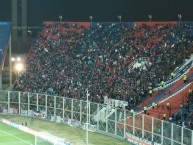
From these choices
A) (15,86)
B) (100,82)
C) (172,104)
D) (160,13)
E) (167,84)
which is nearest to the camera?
(172,104)

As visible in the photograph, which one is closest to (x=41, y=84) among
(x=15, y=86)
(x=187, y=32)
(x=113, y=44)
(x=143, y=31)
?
(x=15, y=86)

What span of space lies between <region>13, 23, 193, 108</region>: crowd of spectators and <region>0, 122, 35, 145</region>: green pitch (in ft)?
25.5

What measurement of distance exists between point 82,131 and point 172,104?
8.61 metres

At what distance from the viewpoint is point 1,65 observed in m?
56.7

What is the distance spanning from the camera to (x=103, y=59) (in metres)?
49.8

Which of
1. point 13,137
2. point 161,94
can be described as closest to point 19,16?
point 13,137

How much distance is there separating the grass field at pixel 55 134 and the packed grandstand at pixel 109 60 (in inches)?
163

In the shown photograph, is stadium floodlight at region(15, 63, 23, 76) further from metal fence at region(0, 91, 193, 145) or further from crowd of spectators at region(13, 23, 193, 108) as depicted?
metal fence at region(0, 91, 193, 145)

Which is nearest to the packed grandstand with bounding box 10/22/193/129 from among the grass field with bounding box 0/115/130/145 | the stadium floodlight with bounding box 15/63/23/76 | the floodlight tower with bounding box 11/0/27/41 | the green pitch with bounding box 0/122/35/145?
the stadium floodlight with bounding box 15/63/23/76

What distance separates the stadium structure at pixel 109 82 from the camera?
34.8 m

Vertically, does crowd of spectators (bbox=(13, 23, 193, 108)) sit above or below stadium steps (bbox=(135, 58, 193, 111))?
above

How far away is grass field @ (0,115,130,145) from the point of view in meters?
35.9

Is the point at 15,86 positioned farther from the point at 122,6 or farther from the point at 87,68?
the point at 122,6

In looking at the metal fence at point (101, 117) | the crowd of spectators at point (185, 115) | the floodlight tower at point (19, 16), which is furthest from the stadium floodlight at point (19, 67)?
the crowd of spectators at point (185, 115)
